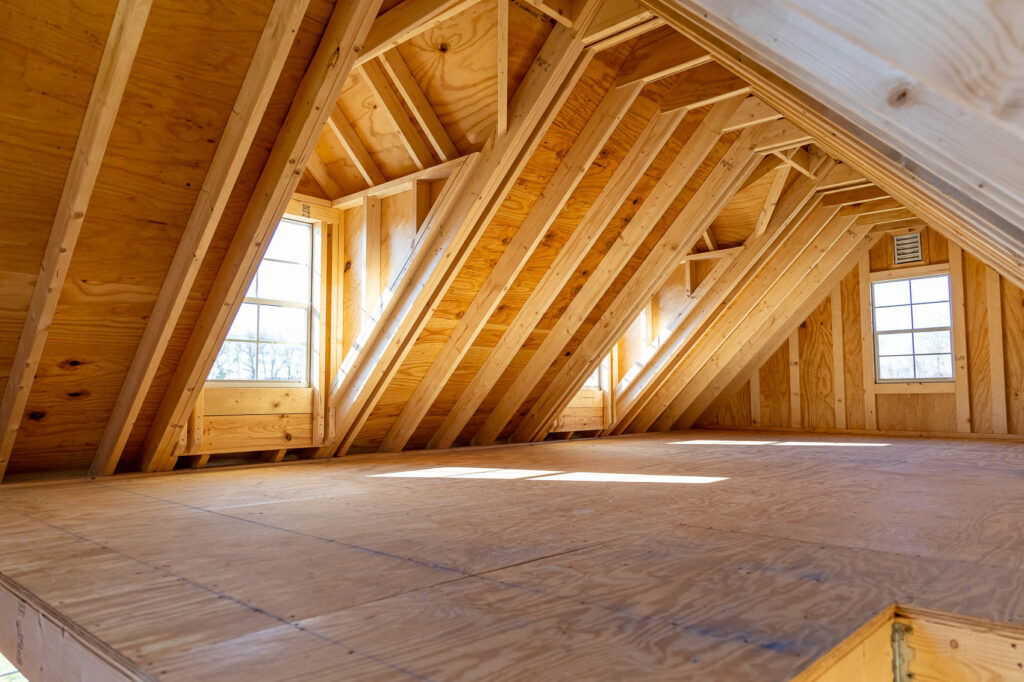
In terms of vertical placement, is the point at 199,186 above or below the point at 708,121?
below

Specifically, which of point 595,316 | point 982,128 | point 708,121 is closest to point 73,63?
point 982,128

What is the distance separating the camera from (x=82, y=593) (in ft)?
5.77

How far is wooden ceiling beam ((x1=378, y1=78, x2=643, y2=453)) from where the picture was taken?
157 inches

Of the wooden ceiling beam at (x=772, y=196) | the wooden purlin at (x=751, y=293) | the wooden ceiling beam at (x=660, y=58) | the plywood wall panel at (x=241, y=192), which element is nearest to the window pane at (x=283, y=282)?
the plywood wall panel at (x=241, y=192)

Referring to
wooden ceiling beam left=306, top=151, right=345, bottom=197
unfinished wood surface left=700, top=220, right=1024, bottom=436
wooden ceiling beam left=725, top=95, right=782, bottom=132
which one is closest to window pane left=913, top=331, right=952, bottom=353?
unfinished wood surface left=700, top=220, right=1024, bottom=436

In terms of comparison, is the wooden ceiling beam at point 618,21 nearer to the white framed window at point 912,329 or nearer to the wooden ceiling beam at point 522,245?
the wooden ceiling beam at point 522,245

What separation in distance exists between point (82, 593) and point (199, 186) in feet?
6.02

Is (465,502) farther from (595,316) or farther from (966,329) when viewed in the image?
(966,329)

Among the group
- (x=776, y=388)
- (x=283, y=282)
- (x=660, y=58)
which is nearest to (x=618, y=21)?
(x=660, y=58)

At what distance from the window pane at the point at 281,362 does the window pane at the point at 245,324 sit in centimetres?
11

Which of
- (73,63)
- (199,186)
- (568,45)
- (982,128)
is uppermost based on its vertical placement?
(568,45)

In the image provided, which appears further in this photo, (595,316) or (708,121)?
(595,316)

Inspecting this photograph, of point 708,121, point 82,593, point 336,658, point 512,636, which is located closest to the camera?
point 336,658

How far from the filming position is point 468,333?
4.67m
